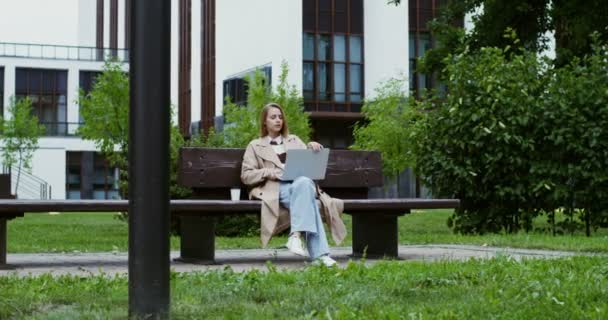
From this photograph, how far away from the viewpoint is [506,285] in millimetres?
5672

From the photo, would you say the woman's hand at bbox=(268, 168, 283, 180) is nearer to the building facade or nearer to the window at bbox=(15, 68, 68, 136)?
the building facade

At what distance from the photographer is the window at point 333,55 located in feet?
146

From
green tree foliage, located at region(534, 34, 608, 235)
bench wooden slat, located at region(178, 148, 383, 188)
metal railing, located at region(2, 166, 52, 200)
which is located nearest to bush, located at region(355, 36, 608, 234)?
green tree foliage, located at region(534, 34, 608, 235)

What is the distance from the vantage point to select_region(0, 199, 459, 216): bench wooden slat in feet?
25.1

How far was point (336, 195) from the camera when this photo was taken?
32.5 ft

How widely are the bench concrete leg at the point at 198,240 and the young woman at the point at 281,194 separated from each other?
1.60ft

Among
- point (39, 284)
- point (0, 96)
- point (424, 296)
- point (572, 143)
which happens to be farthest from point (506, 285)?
point (0, 96)

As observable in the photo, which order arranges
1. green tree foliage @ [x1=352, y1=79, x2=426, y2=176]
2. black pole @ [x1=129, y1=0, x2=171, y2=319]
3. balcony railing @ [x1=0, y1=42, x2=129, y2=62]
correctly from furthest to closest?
balcony railing @ [x1=0, y1=42, x2=129, y2=62] < green tree foliage @ [x1=352, y1=79, x2=426, y2=176] < black pole @ [x1=129, y1=0, x2=171, y2=319]

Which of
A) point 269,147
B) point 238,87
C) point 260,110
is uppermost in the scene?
point 238,87

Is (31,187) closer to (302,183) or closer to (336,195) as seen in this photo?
(336,195)

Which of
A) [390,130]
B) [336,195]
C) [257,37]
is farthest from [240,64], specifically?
[336,195]

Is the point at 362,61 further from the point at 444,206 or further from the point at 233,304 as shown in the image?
the point at 233,304

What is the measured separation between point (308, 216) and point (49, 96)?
179 feet

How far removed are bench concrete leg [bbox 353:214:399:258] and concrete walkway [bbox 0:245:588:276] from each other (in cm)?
15
